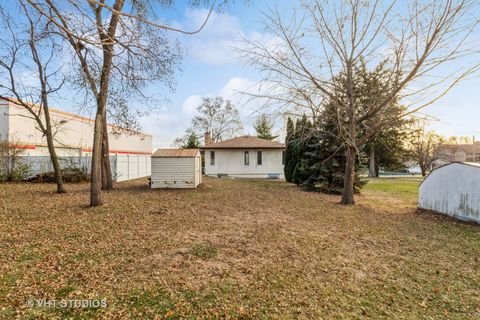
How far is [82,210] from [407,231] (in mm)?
8552

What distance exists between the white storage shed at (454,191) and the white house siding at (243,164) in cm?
1299

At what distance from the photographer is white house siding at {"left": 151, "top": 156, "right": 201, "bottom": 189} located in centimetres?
1227

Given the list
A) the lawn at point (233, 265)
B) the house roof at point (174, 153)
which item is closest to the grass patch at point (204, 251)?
the lawn at point (233, 265)

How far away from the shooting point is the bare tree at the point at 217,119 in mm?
34688

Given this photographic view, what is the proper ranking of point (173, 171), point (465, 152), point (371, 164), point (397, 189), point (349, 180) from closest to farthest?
1. point (349, 180)
2. point (173, 171)
3. point (397, 189)
4. point (371, 164)
5. point (465, 152)

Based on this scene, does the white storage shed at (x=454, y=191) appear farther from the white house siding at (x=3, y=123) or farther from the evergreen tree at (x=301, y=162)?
the white house siding at (x=3, y=123)

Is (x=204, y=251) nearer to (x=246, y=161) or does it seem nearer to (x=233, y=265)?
(x=233, y=265)

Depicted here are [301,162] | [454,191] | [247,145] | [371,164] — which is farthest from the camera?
[371,164]

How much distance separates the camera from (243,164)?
21234mm

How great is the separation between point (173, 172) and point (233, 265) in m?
9.10

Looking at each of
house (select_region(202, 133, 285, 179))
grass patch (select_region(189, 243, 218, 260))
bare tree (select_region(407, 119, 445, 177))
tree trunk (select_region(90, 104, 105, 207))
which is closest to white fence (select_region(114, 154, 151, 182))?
house (select_region(202, 133, 285, 179))

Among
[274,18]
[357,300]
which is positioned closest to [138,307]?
[357,300]

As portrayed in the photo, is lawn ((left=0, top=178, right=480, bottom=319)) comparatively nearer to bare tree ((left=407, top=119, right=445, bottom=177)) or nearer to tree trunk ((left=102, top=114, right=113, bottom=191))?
tree trunk ((left=102, top=114, right=113, bottom=191))

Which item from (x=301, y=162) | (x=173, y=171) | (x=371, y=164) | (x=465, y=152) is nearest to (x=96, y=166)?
(x=173, y=171)
